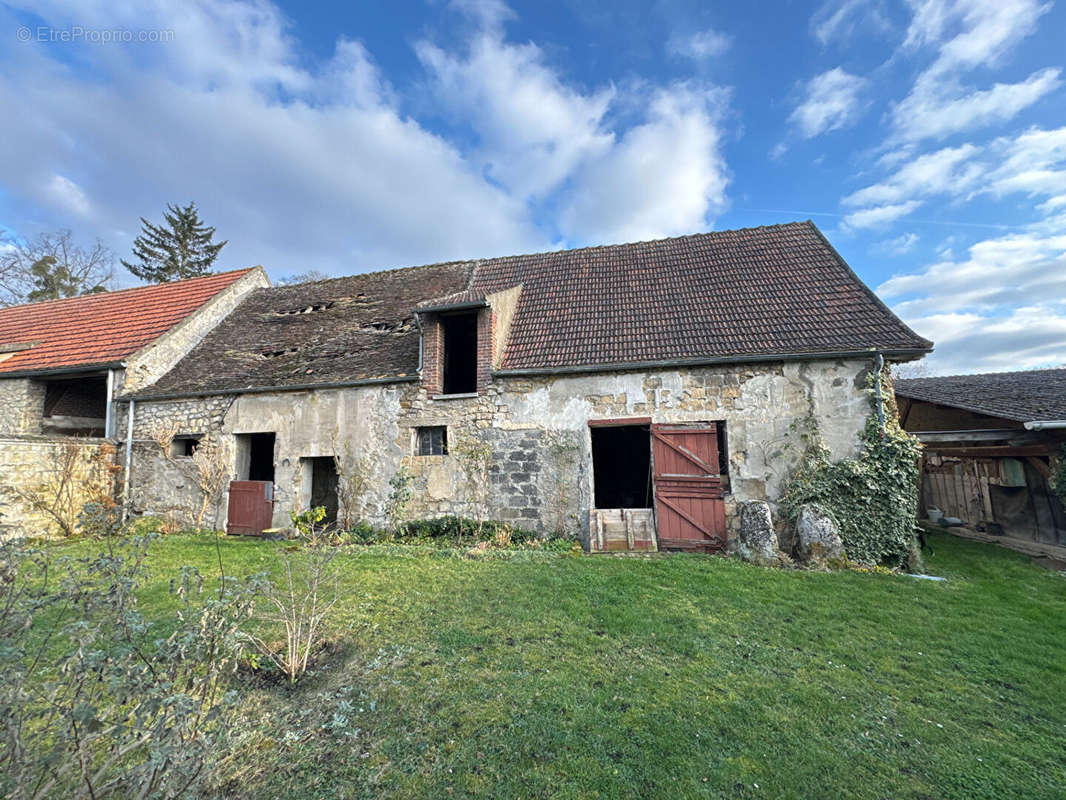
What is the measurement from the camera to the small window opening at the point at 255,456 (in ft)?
32.2

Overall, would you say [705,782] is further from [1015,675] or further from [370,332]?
[370,332]

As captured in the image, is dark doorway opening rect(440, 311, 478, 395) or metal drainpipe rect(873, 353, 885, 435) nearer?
metal drainpipe rect(873, 353, 885, 435)

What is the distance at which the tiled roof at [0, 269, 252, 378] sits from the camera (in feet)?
35.0

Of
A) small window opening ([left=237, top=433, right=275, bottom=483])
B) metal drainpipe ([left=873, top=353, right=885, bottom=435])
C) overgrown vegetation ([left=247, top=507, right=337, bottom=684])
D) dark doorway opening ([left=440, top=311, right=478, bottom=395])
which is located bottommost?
overgrown vegetation ([left=247, top=507, right=337, bottom=684])

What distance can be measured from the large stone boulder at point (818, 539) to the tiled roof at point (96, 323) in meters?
14.1

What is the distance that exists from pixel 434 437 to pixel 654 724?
6716 millimetres

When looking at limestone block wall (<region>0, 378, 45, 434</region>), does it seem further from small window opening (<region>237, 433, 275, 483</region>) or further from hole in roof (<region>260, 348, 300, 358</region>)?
hole in roof (<region>260, 348, 300, 358</region>)

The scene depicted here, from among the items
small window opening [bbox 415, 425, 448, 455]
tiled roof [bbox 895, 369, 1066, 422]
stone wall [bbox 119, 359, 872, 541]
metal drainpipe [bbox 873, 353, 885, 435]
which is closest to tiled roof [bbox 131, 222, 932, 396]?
metal drainpipe [bbox 873, 353, 885, 435]

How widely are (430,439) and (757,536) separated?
6.07m

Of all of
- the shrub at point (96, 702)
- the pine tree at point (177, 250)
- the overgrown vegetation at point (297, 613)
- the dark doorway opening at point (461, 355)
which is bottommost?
the overgrown vegetation at point (297, 613)

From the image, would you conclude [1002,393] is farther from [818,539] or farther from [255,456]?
[255,456]

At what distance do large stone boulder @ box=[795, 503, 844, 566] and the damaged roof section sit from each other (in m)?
→ 7.34

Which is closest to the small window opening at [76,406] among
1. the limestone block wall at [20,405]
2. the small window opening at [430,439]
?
the limestone block wall at [20,405]

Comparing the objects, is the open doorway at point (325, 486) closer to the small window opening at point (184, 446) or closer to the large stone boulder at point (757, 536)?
the small window opening at point (184, 446)
